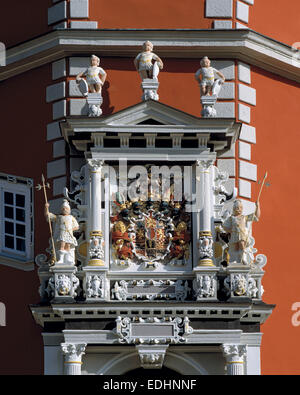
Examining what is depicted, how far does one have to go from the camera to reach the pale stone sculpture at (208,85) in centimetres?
2822

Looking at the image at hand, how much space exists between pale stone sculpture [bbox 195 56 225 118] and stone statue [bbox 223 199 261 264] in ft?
5.42

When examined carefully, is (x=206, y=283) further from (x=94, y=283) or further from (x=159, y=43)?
(x=159, y=43)

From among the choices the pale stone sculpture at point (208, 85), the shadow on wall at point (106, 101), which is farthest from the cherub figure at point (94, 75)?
the pale stone sculpture at point (208, 85)

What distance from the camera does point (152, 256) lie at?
27891 mm

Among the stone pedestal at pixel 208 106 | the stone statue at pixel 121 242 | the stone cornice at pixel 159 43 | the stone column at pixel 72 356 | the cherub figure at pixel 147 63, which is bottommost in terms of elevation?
the stone column at pixel 72 356

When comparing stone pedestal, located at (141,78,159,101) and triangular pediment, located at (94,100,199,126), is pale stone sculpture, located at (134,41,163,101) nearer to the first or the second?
stone pedestal, located at (141,78,159,101)

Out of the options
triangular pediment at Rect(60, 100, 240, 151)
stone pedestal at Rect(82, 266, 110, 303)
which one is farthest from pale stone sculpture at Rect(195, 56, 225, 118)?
stone pedestal at Rect(82, 266, 110, 303)

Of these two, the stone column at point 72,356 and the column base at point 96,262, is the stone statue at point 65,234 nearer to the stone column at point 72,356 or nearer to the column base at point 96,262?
the column base at point 96,262

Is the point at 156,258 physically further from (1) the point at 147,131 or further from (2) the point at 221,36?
(2) the point at 221,36

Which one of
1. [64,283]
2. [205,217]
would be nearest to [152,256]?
[205,217]

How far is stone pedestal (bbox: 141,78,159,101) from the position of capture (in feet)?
92.5

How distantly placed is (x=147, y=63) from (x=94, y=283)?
3.85 metres

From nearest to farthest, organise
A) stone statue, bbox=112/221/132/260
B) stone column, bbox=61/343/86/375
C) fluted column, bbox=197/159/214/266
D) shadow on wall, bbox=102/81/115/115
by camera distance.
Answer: stone column, bbox=61/343/86/375 → fluted column, bbox=197/159/214/266 → stone statue, bbox=112/221/132/260 → shadow on wall, bbox=102/81/115/115

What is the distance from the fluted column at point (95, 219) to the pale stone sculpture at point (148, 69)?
1416 millimetres
